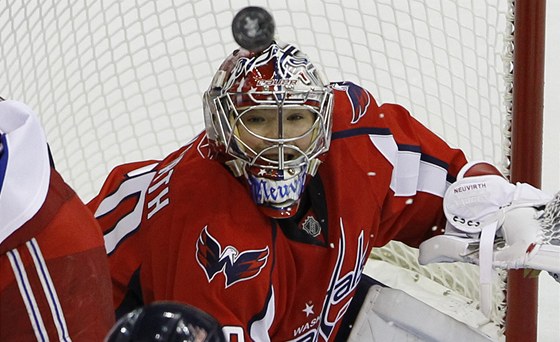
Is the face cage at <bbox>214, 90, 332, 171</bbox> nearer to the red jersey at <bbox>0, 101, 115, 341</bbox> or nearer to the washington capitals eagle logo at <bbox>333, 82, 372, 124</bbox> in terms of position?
the washington capitals eagle logo at <bbox>333, 82, 372, 124</bbox>

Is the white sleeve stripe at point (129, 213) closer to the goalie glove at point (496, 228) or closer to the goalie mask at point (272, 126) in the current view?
the goalie mask at point (272, 126)

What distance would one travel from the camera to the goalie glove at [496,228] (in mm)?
1673

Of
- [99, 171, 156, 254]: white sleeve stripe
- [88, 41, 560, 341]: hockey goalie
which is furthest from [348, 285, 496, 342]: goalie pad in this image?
[99, 171, 156, 254]: white sleeve stripe

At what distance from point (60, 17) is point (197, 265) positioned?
2.42 feet

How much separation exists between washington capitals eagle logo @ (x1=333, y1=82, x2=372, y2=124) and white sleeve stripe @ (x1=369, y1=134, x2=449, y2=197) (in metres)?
0.04

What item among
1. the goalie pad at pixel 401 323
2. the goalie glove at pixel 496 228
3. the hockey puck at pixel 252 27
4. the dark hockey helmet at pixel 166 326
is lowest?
the goalie pad at pixel 401 323

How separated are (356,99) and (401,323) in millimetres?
428

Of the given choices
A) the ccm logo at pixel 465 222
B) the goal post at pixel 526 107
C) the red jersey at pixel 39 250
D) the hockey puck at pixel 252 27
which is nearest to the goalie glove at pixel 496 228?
the ccm logo at pixel 465 222

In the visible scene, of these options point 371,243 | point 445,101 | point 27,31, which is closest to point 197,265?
point 371,243

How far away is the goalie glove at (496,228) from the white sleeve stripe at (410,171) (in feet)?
0.12

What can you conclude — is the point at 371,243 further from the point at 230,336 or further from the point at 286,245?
the point at 230,336

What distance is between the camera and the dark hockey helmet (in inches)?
31.4

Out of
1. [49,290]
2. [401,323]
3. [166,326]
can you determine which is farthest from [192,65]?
[166,326]

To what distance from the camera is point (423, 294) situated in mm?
2229
